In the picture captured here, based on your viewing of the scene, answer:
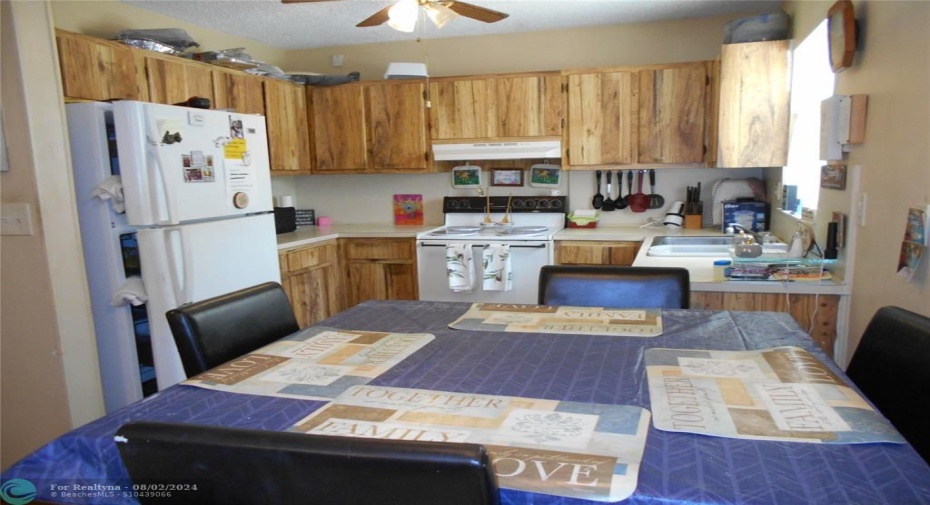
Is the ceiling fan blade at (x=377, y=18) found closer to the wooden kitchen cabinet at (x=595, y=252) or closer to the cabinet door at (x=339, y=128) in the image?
the cabinet door at (x=339, y=128)

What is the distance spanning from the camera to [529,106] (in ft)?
12.7

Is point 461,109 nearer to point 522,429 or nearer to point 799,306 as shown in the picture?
point 799,306

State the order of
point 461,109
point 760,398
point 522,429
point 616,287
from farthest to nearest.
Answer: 1. point 461,109
2. point 616,287
3. point 760,398
4. point 522,429

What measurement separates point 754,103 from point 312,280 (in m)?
2.84

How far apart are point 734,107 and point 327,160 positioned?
2725mm

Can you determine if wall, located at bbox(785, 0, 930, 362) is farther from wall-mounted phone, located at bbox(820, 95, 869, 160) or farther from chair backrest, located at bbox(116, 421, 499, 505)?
chair backrest, located at bbox(116, 421, 499, 505)

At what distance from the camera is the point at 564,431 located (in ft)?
3.22

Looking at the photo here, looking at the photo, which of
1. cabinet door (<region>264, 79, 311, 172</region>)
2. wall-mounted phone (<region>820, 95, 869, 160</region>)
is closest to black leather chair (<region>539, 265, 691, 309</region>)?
wall-mounted phone (<region>820, 95, 869, 160</region>)

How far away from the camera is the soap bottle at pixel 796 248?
2523 mm

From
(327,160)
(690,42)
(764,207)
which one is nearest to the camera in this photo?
(764,207)

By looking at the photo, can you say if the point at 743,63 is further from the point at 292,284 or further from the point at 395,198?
the point at 292,284

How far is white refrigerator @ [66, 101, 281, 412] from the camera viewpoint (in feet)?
7.87

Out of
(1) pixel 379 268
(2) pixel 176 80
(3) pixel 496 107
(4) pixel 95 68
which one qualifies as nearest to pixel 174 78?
(2) pixel 176 80

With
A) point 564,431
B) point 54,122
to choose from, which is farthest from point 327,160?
point 564,431
